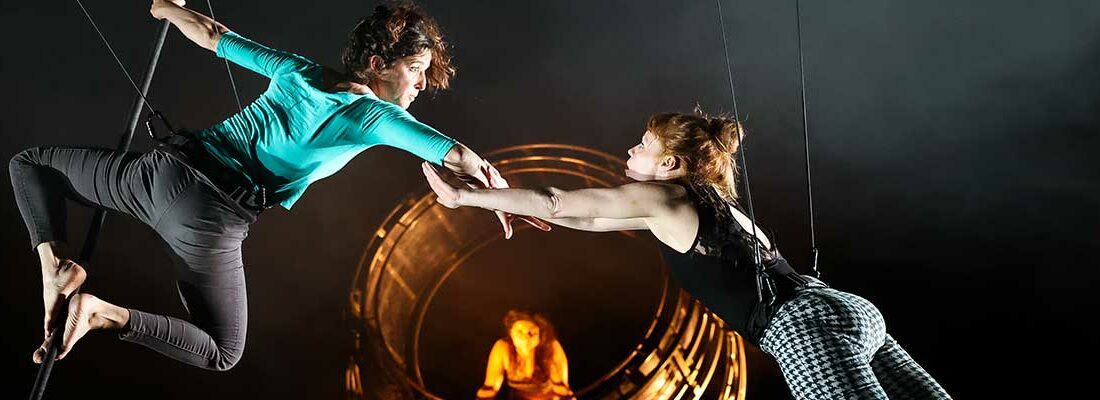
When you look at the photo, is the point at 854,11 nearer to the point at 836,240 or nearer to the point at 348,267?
the point at 836,240

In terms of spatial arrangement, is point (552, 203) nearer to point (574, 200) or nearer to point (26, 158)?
point (574, 200)

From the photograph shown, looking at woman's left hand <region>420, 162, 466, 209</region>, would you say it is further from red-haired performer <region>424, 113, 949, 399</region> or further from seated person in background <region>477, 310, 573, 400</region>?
seated person in background <region>477, 310, 573, 400</region>

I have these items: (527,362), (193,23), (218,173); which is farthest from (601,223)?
(527,362)

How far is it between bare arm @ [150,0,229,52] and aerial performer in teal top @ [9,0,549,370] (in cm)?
5

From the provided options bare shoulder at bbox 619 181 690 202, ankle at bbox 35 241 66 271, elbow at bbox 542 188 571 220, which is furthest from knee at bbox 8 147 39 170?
bare shoulder at bbox 619 181 690 202

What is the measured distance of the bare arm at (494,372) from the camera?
3.74 metres

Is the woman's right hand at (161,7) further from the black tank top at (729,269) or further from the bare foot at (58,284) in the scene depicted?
the black tank top at (729,269)

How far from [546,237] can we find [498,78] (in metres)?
0.94

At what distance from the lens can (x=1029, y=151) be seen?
336 cm

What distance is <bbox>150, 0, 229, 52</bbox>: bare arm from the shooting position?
7.09 ft

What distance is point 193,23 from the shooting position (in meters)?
2.19

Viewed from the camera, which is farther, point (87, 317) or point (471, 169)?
point (471, 169)

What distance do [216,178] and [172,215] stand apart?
134 mm

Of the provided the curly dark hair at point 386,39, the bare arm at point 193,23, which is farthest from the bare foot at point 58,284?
the curly dark hair at point 386,39
